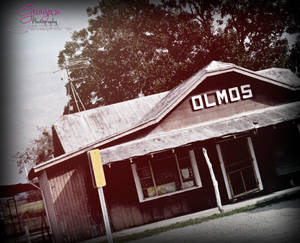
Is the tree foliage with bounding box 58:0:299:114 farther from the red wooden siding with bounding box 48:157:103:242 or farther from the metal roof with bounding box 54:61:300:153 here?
the red wooden siding with bounding box 48:157:103:242

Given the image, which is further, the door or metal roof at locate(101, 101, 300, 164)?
the door

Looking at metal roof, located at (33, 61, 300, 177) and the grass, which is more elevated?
metal roof, located at (33, 61, 300, 177)

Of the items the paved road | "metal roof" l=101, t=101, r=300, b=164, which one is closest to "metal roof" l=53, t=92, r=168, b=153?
"metal roof" l=101, t=101, r=300, b=164

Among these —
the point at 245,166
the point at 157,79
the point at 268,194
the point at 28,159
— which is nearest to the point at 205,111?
the point at 245,166

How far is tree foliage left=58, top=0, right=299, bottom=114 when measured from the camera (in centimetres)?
468

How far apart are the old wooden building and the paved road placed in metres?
2.72

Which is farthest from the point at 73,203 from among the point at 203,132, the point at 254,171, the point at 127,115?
the point at 127,115

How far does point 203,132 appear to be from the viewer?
37.2 ft

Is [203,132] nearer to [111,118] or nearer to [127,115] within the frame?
[127,115]

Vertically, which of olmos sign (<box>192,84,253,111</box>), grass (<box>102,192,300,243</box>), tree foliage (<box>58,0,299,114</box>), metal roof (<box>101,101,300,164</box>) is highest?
tree foliage (<box>58,0,299,114</box>)

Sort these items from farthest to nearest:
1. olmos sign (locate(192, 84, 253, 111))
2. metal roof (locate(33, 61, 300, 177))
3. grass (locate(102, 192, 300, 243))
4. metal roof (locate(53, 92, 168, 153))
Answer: metal roof (locate(53, 92, 168, 153))
olmos sign (locate(192, 84, 253, 111))
metal roof (locate(33, 61, 300, 177))
grass (locate(102, 192, 300, 243))

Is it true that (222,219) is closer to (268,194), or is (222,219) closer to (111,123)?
(268,194)

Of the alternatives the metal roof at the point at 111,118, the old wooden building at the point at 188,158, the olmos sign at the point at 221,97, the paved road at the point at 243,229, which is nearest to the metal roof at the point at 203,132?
the old wooden building at the point at 188,158

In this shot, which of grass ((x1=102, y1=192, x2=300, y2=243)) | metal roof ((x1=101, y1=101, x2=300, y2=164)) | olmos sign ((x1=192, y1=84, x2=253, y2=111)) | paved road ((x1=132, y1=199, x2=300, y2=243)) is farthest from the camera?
olmos sign ((x1=192, y1=84, x2=253, y2=111))
